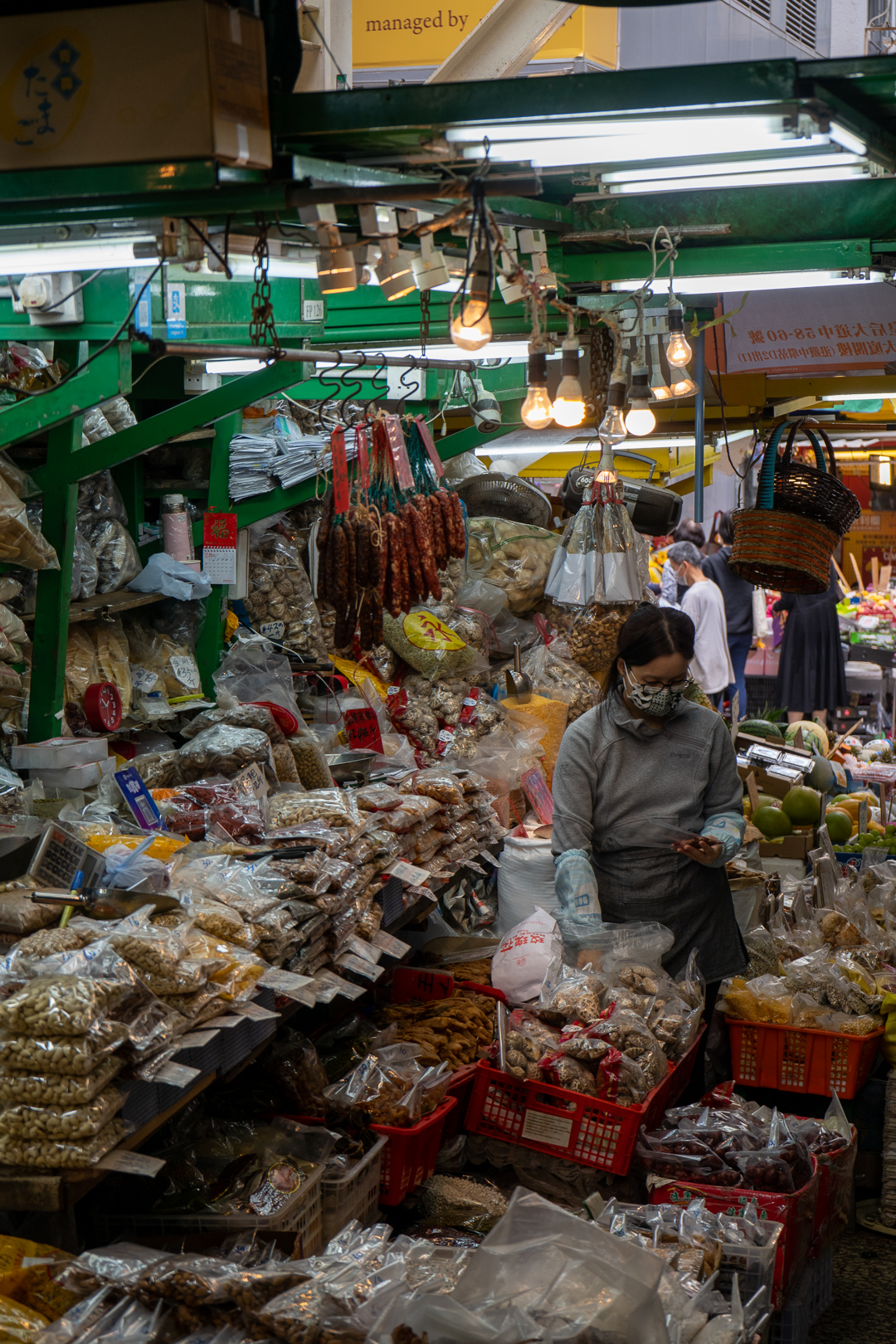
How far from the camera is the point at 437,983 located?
13.0 ft

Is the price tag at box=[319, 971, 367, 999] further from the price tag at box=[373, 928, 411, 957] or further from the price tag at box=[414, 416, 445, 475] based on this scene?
the price tag at box=[414, 416, 445, 475]

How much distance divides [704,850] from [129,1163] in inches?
79.7

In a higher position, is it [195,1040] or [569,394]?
[569,394]

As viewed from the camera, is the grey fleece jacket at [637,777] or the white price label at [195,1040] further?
the grey fleece jacket at [637,777]

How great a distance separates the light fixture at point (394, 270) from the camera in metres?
2.61

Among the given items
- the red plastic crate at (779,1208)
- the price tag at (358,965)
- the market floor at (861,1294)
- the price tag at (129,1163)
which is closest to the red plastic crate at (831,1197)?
the red plastic crate at (779,1208)

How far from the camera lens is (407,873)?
3.66 m

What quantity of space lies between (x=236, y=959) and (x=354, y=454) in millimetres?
2443

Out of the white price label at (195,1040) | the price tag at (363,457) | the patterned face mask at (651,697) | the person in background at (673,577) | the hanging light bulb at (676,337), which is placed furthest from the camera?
the person in background at (673,577)

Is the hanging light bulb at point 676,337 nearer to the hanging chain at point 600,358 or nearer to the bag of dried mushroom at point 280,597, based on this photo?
the hanging chain at point 600,358

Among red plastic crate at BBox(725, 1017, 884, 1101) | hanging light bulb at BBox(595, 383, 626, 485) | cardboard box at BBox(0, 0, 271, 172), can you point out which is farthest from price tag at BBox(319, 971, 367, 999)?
hanging light bulb at BBox(595, 383, 626, 485)

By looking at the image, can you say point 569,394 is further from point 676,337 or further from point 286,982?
point 286,982

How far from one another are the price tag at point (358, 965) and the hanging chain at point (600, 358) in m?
2.07

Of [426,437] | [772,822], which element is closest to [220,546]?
[426,437]
